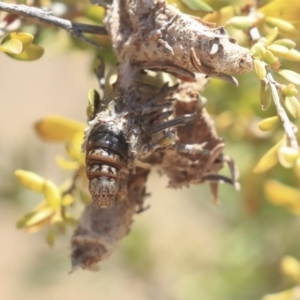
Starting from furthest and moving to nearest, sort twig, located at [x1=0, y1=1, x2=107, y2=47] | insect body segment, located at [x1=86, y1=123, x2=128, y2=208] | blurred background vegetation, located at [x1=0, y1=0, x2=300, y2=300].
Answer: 1. blurred background vegetation, located at [x1=0, y1=0, x2=300, y2=300]
2. twig, located at [x1=0, y1=1, x2=107, y2=47]
3. insect body segment, located at [x1=86, y1=123, x2=128, y2=208]

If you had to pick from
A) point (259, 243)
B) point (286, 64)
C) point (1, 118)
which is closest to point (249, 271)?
point (259, 243)

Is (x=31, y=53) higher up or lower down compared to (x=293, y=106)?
lower down

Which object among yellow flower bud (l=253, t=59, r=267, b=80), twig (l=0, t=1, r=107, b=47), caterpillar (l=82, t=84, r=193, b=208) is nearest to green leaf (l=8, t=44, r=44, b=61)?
twig (l=0, t=1, r=107, b=47)

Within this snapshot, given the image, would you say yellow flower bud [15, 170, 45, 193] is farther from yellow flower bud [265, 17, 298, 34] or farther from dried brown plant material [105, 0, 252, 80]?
yellow flower bud [265, 17, 298, 34]

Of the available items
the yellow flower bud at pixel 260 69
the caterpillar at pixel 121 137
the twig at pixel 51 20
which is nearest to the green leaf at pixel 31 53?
the twig at pixel 51 20

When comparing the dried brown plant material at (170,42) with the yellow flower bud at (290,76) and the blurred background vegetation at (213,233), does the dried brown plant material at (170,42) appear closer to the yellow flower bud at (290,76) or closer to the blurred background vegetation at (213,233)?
the yellow flower bud at (290,76)

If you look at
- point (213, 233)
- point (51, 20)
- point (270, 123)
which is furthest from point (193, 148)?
point (213, 233)

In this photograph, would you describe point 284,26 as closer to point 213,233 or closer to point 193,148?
point 193,148
